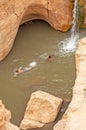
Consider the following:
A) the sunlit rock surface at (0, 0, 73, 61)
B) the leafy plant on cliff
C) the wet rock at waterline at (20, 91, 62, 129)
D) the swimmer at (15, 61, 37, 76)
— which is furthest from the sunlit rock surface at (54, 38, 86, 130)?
the leafy plant on cliff

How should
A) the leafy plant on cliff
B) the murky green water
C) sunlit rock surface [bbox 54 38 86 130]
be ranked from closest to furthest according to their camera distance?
1. sunlit rock surface [bbox 54 38 86 130]
2. the murky green water
3. the leafy plant on cliff

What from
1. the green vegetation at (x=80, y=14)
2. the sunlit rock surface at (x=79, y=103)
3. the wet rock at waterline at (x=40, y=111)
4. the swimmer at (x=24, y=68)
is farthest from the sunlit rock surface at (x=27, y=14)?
the sunlit rock surface at (x=79, y=103)

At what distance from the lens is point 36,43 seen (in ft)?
51.6

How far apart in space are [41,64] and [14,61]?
3.78 feet

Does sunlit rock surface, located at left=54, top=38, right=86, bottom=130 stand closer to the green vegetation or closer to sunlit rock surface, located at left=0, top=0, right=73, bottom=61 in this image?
sunlit rock surface, located at left=0, top=0, right=73, bottom=61

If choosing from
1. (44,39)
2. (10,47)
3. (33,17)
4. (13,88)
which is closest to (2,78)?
(13,88)

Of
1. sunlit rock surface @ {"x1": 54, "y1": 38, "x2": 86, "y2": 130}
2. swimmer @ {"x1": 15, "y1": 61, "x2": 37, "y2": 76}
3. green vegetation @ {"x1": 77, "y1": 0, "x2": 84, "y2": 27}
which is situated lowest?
swimmer @ {"x1": 15, "y1": 61, "x2": 37, "y2": 76}

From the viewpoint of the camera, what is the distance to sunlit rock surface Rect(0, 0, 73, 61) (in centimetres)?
1452

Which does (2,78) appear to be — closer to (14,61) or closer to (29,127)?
(14,61)

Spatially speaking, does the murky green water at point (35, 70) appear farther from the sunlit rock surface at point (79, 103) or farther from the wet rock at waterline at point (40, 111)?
the sunlit rock surface at point (79, 103)

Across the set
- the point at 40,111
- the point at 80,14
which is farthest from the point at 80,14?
the point at 40,111

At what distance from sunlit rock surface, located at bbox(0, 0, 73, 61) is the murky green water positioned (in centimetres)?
39

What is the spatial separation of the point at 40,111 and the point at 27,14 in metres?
6.06

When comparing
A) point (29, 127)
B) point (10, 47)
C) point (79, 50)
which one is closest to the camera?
point (79, 50)
